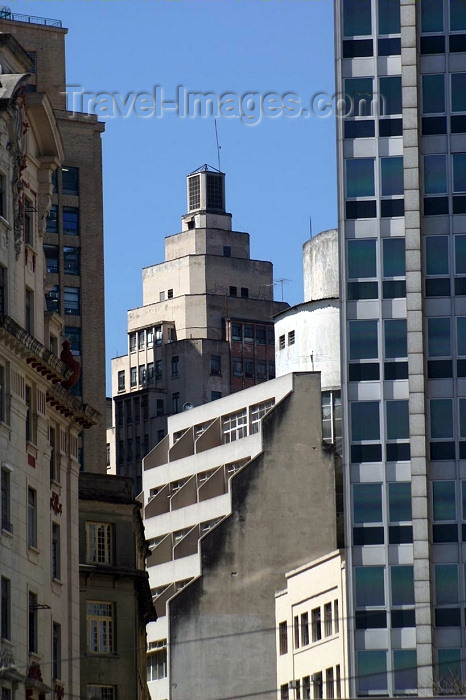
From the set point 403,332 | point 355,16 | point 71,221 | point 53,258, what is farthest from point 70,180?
point 403,332

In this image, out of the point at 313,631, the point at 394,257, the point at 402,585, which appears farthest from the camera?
the point at 313,631

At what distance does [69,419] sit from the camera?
275ft

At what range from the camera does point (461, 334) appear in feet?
390

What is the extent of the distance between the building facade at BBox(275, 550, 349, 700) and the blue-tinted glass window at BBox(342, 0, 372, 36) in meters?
28.1

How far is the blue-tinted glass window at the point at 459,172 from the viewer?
120 m

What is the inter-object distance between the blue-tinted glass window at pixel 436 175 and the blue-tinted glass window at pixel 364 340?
765cm

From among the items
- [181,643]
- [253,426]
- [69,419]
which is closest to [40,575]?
[69,419]

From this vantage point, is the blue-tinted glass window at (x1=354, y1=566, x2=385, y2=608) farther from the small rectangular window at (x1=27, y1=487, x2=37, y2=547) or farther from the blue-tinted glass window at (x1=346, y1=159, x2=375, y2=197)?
the small rectangular window at (x1=27, y1=487, x2=37, y2=547)

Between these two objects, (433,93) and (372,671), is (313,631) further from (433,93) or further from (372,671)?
(433,93)

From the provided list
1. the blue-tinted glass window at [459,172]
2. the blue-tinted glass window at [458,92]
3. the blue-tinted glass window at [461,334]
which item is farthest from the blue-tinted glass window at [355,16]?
the blue-tinted glass window at [461,334]

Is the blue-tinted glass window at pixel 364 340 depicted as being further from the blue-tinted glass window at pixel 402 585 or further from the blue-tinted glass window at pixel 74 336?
the blue-tinted glass window at pixel 74 336

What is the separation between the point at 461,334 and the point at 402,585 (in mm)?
13250

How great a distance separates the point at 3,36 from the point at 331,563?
55119mm

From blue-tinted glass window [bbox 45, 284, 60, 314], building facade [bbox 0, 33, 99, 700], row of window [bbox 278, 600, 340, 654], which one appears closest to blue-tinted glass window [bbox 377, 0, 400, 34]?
row of window [bbox 278, 600, 340, 654]
